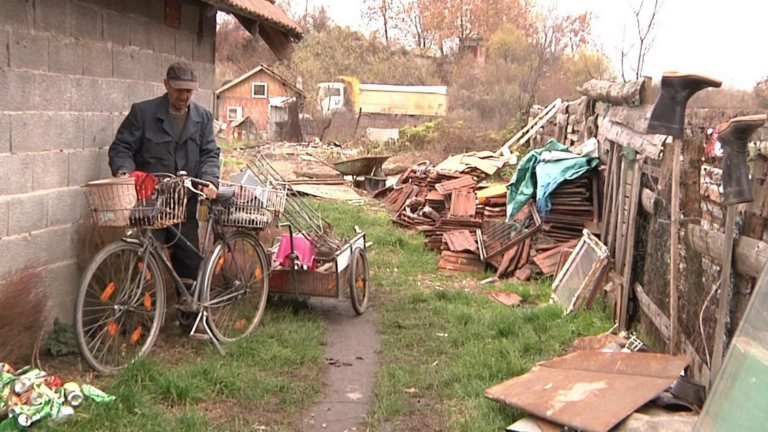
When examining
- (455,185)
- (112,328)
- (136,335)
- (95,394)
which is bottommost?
(95,394)

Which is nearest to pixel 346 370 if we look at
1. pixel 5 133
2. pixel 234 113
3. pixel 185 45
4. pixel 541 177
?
pixel 5 133

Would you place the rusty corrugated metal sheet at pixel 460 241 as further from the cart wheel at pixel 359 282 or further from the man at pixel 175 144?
the man at pixel 175 144

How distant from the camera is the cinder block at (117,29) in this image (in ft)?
19.3

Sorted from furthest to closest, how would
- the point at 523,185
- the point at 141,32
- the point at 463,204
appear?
the point at 463,204 < the point at 523,185 < the point at 141,32

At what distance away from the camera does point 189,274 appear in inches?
240

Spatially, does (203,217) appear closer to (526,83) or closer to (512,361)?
(512,361)

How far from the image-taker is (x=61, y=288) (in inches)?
216

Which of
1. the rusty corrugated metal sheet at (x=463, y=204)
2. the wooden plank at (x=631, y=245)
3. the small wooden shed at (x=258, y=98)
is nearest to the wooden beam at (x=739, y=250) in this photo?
the wooden plank at (x=631, y=245)

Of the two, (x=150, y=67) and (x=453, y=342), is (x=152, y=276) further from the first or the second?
(x=453, y=342)

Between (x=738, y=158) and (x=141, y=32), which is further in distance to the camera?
(x=141, y=32)

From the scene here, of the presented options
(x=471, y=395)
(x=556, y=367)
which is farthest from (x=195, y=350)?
(x=556, y=367)

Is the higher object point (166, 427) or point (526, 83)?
point (526, 83)

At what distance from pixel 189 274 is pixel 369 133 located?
29.6m

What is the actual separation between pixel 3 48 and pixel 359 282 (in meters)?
4.04
